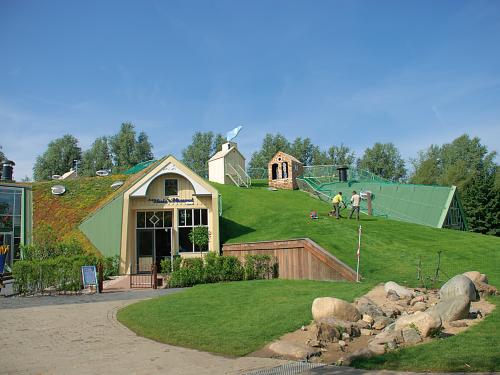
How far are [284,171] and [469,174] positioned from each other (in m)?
35.6

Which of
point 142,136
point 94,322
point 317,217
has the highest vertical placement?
point 142,136

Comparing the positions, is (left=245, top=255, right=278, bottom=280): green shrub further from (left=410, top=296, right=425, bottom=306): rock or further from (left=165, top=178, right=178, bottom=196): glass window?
(left=410, top=296, right=425, bottom=306): rock

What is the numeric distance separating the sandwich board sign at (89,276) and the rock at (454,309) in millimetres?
13170

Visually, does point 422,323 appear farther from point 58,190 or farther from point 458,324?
point 58,190

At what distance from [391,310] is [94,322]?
7.34 metres

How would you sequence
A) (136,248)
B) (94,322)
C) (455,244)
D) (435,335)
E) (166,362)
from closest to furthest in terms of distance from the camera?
(166,362)
(435,335)
(94,322)
(455,244)
(136,248)

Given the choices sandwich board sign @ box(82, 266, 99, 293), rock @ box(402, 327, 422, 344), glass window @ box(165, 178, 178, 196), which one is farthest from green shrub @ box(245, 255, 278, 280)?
rock @ box(402, 327, 422, 344)

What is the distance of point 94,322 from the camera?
12.0 metres

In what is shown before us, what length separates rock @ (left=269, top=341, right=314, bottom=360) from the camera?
8.15m

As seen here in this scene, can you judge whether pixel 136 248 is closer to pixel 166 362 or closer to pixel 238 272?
pixel 238 272

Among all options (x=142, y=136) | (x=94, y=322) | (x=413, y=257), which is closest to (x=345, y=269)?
(x=413, y=257)

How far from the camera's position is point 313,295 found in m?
13.6

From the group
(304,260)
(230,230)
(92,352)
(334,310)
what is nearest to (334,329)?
(334,310)

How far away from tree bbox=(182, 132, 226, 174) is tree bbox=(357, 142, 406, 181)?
26.9 metres
